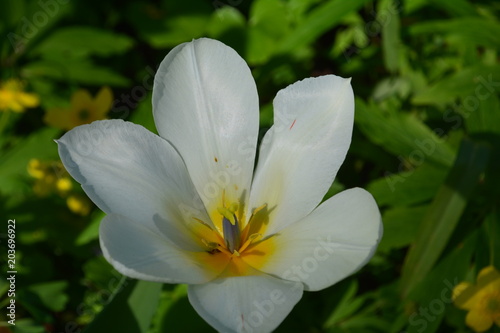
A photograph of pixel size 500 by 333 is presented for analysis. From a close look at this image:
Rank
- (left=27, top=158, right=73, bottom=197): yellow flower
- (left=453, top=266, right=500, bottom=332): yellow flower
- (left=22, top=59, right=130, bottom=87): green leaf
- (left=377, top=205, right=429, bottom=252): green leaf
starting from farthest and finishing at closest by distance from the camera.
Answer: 1. (left=22, top=59, right=130, bottom=87): green leaf
2. (left=27, top=158, right=73, bottom=197): yellow flower
3. (left=377, top=205, right=429, bottom=252): green leaf
4. (left=453, top=266, right=500, bottom=332): yellow flower

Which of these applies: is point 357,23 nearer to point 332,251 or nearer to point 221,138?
point 221,138

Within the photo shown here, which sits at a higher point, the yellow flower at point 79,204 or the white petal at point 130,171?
the white petal at point 130,171

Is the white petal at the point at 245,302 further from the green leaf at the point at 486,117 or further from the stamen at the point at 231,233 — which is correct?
the green leaf at the point at 486,117

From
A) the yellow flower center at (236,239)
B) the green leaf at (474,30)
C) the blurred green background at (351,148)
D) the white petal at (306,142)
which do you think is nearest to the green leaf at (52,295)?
the blurred green background at (351,148)

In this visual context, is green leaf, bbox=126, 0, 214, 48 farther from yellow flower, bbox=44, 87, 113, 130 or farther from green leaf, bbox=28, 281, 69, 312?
green leaf, bbox=28, 281, 69, 312

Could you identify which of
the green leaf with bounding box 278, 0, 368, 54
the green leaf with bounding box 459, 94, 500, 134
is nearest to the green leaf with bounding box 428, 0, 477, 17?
the green leaf with bounding box 278, 0, 368, 54

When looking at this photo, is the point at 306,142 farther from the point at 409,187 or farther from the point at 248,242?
the point at 409,187


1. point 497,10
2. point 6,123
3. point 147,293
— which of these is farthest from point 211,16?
point 147,293
